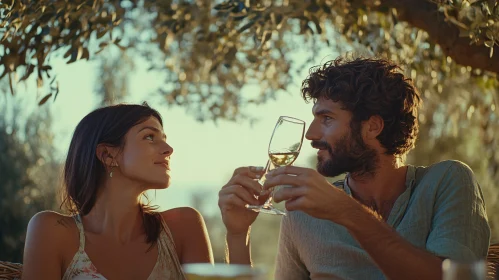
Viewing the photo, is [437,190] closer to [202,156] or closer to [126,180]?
[126,180]

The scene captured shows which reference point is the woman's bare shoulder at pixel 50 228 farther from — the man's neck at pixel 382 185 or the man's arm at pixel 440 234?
the man's arm at pixel 440 234

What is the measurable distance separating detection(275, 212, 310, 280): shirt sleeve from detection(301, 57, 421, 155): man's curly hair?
582 mm

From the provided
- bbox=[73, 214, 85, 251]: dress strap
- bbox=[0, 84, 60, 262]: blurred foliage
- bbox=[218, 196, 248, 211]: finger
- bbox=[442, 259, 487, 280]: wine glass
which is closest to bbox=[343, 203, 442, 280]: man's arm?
bbox=[218, 196, 248, 211]: finger

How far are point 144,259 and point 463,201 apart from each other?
1.51m

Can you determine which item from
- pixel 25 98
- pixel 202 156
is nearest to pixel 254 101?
pixel 25 98

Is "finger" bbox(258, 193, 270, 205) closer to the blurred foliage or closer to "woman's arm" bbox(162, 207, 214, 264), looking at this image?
"woman's arm" bbox(162, 207, 214, 264)

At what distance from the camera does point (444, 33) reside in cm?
482

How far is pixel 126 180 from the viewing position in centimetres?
394

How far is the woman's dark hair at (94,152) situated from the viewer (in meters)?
3.93

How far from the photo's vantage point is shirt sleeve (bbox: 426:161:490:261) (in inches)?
126

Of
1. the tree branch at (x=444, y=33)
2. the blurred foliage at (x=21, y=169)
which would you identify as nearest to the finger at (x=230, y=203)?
the tree branch at (x=444, y=33)

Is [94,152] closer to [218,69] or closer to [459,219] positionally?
[459,219]

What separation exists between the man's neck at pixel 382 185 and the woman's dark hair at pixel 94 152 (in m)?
1.01

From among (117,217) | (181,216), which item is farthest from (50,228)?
(181,216)
